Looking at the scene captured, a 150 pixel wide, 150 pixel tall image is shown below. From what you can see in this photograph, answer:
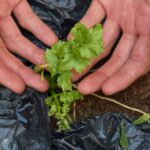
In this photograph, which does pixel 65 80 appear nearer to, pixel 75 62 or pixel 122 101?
pixel 75 62

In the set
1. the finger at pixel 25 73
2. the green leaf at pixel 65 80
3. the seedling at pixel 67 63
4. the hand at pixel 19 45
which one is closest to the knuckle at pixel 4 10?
the hand at pixel 19 45

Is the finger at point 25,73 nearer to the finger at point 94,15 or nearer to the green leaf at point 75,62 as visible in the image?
the green leaf at point 75,62


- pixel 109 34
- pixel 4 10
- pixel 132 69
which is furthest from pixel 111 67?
pixel 4 10

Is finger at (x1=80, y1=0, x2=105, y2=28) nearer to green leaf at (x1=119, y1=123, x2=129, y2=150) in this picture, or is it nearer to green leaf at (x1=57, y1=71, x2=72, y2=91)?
green leaf at (x1=57, y1=71, x2=72, y2=91)

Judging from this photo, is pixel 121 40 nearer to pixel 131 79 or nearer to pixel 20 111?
pixel 131 79

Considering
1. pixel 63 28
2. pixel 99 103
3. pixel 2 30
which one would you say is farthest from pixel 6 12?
pixel 99 103

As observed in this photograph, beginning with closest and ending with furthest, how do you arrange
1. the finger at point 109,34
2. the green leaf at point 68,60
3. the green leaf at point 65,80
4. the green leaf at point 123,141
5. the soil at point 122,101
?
the green leaf at point 68,60
the green leaf at point 65,80
the green leaf at point 123,141
the finger at point 109,34
the soil at point 122,101
